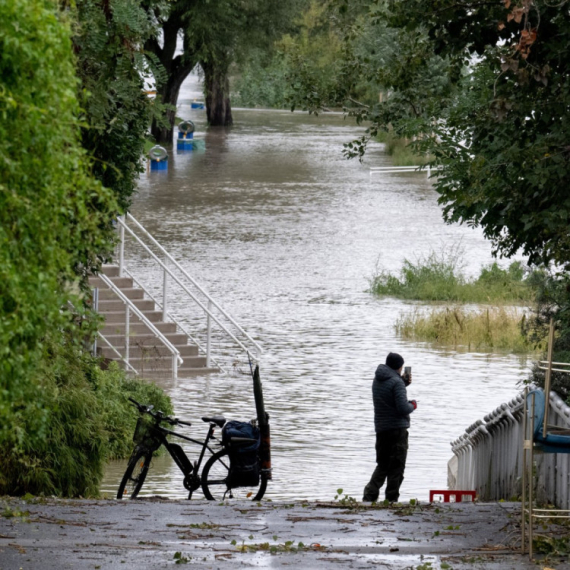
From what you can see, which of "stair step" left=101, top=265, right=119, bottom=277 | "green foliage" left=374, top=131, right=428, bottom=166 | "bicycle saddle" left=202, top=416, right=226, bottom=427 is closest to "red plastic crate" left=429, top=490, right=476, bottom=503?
"bicycle saddle" left=202, top=416, right=226, bottom=427

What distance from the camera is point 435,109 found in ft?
46.2

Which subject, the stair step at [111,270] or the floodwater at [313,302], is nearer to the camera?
the floodwater at [313,302]

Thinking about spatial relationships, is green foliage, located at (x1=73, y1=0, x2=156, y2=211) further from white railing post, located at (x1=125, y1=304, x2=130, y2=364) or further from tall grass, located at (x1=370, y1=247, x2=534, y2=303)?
tall grass, located at (x1=370, y1=247, x2=534, y2=303)

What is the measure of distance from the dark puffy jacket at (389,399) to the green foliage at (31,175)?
6988 mm

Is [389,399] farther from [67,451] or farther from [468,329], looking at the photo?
[468,329]

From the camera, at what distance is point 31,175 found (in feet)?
15.9

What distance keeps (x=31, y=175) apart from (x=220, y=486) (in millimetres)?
8448

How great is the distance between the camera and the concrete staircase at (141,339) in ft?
64.8

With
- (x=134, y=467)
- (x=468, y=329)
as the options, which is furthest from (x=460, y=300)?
(x=134, y=467)

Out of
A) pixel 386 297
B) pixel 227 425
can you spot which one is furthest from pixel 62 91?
pixel 386 297

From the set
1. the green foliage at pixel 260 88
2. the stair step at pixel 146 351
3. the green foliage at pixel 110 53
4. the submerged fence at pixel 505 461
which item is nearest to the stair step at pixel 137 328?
the stair step at pixel 146 351

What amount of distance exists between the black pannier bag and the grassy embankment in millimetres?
11610

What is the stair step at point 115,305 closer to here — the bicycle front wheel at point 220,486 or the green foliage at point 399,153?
the bicycle front wheel at point 220,486

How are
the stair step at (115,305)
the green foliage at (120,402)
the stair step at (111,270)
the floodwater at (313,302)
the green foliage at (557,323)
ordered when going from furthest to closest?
the stair step at (111,270)
the stair step at (115,305)
the floodwater at (313,302)
the green foliage at (120,402)
the green foliage at (557,323)
